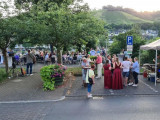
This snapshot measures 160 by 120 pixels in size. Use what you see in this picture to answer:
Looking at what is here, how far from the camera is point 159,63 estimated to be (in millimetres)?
12016

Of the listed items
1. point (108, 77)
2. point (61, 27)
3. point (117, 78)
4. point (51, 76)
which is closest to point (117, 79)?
point (117, 78)

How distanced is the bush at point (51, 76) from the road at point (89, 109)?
6.66 feet

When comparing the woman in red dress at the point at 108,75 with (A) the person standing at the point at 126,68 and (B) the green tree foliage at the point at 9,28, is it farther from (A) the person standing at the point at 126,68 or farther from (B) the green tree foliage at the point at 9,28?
(B) the green tree foliage at the point at 9,28

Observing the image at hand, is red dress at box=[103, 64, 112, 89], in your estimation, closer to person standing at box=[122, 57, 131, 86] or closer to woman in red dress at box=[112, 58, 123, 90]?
woman in red dress at box=[112, 58, 123, 90]

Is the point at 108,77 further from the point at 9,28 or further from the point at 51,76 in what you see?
the point at 9,28

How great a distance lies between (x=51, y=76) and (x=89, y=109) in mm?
3853

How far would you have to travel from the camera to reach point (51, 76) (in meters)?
10.3

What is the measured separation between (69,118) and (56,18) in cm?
772

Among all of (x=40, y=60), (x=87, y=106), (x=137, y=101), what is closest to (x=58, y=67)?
(x=87, y=106)

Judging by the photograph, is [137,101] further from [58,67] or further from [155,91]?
[58,67]

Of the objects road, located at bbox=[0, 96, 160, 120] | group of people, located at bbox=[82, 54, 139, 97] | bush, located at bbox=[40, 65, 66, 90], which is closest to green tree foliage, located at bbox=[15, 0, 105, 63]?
group of people, located at bbox=[82, 54, 139, 97]

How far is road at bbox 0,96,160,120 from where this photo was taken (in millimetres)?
6348

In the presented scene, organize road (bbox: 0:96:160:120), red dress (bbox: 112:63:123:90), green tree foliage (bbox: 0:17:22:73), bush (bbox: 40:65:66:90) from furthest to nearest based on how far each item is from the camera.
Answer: green tree foliage (bbox: 0:17:22:73)
bush (bbox: 40:65:66:90)
red dress (bbox: 112:63:123:90)
road (bbox: 0:96:160:120)

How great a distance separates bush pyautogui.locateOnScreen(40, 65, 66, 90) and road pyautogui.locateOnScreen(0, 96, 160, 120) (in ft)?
6.66
